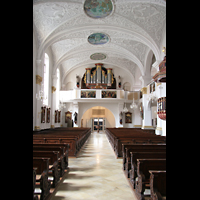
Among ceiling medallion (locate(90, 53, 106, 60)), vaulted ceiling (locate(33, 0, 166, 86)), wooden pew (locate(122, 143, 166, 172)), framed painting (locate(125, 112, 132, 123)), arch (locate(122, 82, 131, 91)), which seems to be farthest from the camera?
arch (locate(122, 82, 131, 91))

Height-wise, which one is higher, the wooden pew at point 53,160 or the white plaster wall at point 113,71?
the white plaster wall at point 113,71

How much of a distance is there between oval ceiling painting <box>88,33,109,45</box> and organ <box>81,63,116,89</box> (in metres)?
5.73

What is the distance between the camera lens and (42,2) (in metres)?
10.4

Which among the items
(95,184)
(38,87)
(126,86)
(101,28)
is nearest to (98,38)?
(101,28)

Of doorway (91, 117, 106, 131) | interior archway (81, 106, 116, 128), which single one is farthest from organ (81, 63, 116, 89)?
doorway (91, 117, 106, 131)

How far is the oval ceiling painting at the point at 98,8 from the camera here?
452 inches

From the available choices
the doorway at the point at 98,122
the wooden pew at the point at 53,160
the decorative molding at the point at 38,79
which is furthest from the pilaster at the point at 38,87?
the doorway at the point at 98,122

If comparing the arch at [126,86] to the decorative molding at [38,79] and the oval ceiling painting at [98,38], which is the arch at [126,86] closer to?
the oval ceiling painting at [98,38]

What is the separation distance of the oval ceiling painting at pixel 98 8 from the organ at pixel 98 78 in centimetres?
1046

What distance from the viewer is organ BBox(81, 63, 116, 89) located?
22.7 meters

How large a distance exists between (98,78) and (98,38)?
6.44m

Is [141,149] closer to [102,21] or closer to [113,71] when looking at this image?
[102,21]

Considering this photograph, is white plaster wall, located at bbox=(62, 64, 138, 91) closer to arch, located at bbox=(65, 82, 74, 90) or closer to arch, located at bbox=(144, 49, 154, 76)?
arch, located at bbox=(65, 82, 74, 90)
